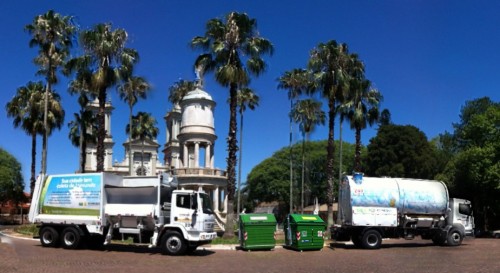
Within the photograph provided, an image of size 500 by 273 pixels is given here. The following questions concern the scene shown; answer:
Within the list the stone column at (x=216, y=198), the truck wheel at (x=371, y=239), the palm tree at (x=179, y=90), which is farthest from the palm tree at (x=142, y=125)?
the truck wheel at (x=371, y=239)

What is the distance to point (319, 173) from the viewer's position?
76438mm

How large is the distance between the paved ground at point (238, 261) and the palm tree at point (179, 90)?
115ft

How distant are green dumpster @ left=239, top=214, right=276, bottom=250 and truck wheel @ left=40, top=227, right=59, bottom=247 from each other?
26.0 ft

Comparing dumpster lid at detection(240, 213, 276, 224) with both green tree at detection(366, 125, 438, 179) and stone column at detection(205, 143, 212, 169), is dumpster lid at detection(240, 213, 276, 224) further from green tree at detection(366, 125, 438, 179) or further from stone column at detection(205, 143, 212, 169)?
green tree at detection(366, 125, 438, 179)

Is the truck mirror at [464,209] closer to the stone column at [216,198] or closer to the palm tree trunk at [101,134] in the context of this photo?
the palm tree trunk at [101,134]

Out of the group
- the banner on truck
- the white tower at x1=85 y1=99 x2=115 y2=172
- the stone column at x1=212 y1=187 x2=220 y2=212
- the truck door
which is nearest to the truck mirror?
the truck door

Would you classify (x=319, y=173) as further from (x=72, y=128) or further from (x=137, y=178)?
(x=137, y=178)

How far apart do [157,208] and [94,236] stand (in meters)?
3.57

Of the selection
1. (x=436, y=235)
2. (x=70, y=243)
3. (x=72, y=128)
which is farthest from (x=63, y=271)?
(x=72, y=128)

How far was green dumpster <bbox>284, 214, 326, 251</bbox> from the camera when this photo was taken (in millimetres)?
22406

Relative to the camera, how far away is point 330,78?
31.0 meters

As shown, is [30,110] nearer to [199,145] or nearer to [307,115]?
[199,145]

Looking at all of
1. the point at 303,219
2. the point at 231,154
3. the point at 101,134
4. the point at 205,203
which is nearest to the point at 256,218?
the point at 303,219

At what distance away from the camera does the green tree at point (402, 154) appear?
2114 inches
